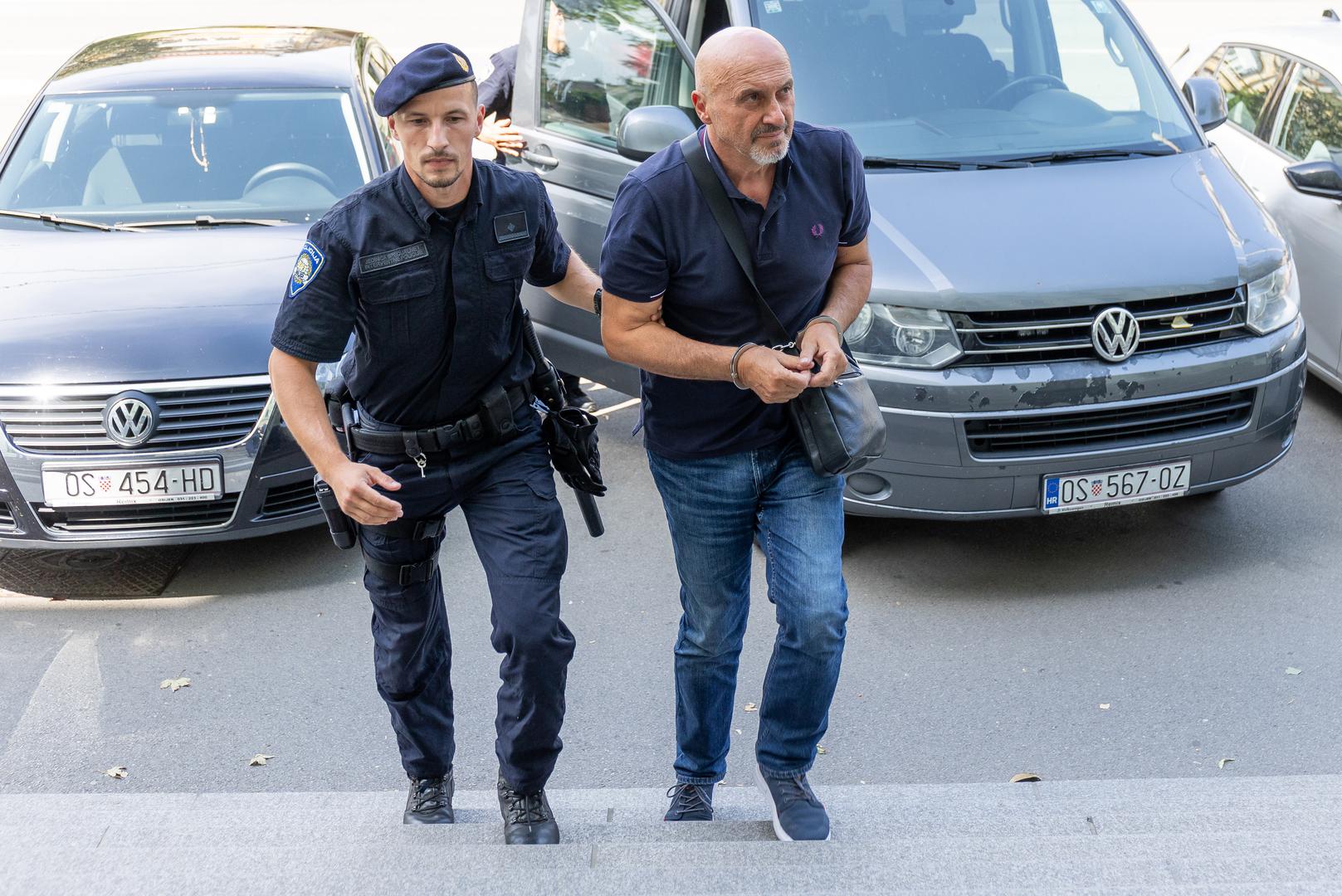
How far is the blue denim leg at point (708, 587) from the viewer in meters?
3.34

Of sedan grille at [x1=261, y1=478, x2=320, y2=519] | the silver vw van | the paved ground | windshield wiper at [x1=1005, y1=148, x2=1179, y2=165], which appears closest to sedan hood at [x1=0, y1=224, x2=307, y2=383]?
sedan grille at [x1=261, y1=478, x2=320, y2=519]

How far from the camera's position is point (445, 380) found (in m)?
3.33

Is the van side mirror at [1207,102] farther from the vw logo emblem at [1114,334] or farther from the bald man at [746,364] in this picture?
A: the bald man at [746,364]

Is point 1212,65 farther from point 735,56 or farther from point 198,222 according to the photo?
point 735,56

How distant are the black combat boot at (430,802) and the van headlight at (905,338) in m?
2.02

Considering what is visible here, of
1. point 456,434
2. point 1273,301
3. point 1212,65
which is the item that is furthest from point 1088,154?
point 1212,65

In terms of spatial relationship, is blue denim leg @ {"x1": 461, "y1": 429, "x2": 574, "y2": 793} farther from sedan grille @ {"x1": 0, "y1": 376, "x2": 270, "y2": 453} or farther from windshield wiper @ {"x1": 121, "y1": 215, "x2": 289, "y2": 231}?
windshield wiper @ {"x1": 121, "y1": 215, "x2": 289, "y2": 231}

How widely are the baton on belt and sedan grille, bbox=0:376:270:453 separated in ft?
Result: 6.34

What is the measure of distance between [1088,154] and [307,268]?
10.9 feet

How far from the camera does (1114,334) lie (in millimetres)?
4762

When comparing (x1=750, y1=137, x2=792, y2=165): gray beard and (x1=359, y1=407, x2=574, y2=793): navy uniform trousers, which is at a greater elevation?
(x1=750, y1=137, x2=792, y2=165): gray beard

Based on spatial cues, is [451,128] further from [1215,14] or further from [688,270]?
[1215,14]

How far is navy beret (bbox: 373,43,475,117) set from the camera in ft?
10.1

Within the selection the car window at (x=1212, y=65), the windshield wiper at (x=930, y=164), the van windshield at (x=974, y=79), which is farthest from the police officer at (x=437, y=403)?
the car window at (x=1212, y=65)
